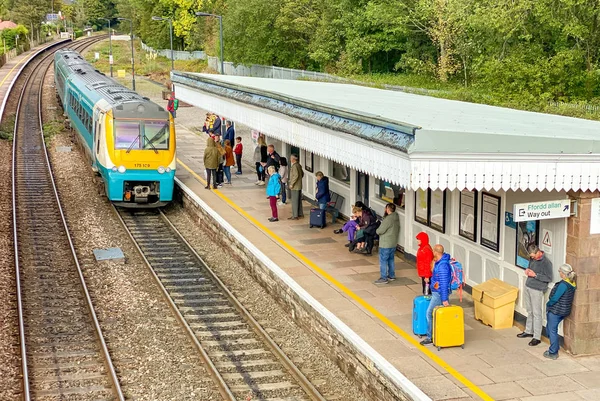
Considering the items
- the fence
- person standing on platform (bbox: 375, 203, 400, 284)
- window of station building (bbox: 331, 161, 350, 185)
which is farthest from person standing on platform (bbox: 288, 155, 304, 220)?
the fence

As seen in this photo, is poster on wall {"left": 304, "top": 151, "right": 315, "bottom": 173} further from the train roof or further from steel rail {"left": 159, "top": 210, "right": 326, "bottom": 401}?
steel rail {"left": 159, "top": 210, "right": 326, "bottom": 401}

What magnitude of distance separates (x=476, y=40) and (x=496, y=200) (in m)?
30.3

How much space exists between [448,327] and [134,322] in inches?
215

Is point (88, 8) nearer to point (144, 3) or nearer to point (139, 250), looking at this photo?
point (144, 3)

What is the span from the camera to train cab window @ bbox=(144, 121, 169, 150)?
21619 mm

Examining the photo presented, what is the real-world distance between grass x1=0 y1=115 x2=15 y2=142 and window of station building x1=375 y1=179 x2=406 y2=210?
23.1 metres

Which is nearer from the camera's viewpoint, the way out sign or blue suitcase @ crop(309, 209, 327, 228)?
the way out sign

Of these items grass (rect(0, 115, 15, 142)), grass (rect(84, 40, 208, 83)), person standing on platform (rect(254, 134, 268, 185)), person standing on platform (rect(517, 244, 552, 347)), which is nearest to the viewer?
person standing on platform (rect(517, 244, 552, 347))

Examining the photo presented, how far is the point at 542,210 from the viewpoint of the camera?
35.1 ft

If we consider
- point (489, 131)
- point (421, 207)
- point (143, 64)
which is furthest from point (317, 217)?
point (143, 64)

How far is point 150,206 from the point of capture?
22203 mm

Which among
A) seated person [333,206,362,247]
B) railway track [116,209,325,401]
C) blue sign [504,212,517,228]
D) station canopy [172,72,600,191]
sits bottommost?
railway track [116,209,325,401]

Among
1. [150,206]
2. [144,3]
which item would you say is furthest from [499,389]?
[144,3]

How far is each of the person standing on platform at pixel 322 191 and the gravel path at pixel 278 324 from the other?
2275 mm
